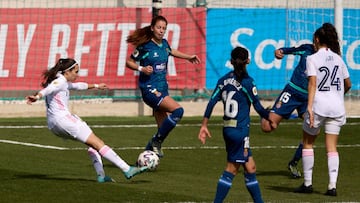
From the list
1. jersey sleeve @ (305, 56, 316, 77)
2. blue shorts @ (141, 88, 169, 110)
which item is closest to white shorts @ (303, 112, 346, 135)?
jersey sleeve @ (305, 56, 316, 77)

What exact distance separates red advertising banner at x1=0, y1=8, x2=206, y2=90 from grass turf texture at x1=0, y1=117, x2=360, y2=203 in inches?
109

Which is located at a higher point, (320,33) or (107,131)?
(320,33)

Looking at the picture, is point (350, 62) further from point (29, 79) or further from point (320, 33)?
point (320, 33)

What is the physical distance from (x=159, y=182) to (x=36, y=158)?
3311mm

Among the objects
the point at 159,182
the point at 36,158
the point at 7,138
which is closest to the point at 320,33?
the point at 159,182

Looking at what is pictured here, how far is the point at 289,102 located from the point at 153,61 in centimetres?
231

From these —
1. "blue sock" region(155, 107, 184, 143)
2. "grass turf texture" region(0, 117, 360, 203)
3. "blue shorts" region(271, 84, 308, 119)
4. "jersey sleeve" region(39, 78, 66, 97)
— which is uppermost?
"jersey sleeve" region(39, 78, 66, 97)

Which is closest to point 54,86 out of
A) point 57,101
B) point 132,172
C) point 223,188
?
point 57,101

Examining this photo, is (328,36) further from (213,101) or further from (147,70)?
(147,70)

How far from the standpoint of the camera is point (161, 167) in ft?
56.5

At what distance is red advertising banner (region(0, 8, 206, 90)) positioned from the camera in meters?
26.8

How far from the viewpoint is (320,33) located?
14.2m

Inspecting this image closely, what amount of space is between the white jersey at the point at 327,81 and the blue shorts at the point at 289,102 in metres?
1.81

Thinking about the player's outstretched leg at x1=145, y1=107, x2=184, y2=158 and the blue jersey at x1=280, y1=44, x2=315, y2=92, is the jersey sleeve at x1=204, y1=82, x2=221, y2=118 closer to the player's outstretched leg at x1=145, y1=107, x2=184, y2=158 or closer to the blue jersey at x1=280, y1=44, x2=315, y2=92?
the blue jersey at x1=280, y1=44, x2=315, y2=92
